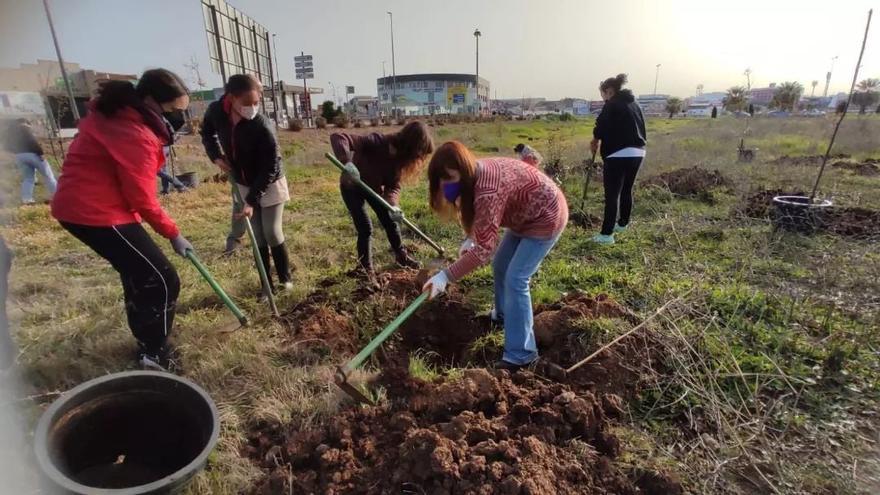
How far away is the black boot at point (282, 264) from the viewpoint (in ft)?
12.4

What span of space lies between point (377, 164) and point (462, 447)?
8.28 ft

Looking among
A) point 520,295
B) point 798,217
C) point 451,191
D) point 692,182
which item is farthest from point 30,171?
point 692,182

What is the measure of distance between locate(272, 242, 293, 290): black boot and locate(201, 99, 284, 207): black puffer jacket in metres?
0.44

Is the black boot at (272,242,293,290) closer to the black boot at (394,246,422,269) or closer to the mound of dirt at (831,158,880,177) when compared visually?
the black boot at (394,246,422,269)

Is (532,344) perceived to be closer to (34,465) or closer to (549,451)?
(549,451)

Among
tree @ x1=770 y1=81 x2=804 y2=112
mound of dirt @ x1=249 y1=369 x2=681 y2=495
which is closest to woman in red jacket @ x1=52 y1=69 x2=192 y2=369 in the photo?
mound of dirt @ x1=249 y1=369 x2=681 y2=495

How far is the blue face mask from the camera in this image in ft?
7.35

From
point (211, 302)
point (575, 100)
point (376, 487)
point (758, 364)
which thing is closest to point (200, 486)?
point (376, 487)

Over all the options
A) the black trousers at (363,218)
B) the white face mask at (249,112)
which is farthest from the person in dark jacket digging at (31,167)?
the black trousers at (363,218)

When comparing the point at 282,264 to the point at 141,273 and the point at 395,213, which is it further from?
the point at 141,273

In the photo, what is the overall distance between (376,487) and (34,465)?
46.3 inches

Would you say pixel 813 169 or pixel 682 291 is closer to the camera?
pixel 682 291

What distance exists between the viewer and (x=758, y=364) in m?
2.59

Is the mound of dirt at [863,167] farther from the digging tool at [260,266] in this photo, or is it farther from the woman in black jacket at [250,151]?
the digging tool at [260,266]
